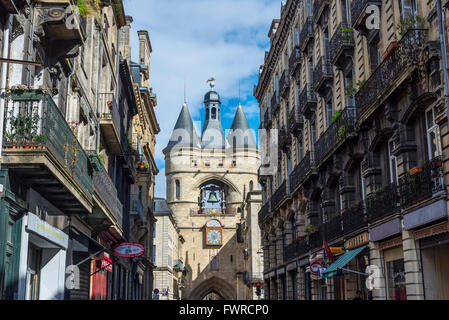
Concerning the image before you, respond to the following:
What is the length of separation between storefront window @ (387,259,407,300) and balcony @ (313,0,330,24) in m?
10.9

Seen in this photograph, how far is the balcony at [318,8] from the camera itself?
2305 centimetres

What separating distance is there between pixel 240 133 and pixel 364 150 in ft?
239

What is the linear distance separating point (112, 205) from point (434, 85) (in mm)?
11376

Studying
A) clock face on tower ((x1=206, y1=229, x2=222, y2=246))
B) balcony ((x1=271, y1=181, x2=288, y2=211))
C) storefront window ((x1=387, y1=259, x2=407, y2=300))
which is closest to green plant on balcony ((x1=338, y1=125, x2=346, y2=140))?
storefront window ((x1=387, y1=259, x2=407, y2=300))

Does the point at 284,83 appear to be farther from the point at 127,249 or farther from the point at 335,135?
the point at 127,249

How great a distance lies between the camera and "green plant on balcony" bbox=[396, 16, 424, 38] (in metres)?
13.7

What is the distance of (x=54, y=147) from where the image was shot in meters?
11.0

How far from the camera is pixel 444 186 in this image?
12.2m

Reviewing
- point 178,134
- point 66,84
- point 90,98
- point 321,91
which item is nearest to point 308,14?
point 321,91

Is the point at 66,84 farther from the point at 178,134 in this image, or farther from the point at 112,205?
the point at 178,134

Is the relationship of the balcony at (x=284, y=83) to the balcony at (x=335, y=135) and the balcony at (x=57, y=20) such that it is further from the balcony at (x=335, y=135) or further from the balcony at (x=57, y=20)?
the balcony at (x=57, y=20)

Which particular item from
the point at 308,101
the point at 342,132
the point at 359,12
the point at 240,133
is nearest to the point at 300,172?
the point at 308,101

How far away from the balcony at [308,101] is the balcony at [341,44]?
3.67 metres

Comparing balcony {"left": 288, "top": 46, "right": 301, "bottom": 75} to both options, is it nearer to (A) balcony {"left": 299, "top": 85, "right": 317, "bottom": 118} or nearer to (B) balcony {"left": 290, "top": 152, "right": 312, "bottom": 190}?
(A) balcony {"left": 299, "top": 85, "right": 317, "bottom": 118}
